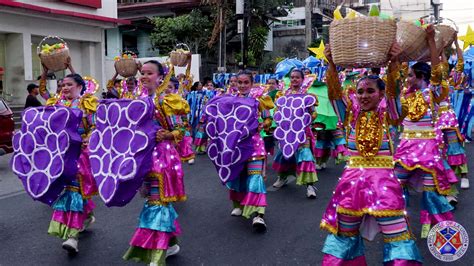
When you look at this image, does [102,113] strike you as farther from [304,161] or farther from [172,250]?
[304,161]

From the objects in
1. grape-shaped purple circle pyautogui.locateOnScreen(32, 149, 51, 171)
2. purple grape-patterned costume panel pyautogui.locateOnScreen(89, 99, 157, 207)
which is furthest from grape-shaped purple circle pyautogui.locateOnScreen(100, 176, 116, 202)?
grape-shaped purple circle pyautogui.locateOnScreen(32, 149, 51, 171)

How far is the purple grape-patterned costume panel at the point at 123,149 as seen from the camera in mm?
4000

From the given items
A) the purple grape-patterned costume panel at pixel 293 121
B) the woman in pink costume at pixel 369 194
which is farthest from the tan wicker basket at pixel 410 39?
the purple grape-patterned costume panel at pixel 293 121

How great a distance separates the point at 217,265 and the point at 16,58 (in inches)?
622

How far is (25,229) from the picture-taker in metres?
5.75

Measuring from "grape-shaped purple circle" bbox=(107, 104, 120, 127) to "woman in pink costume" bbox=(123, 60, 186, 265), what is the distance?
0.31m

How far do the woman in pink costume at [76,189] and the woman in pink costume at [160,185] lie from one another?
891mm

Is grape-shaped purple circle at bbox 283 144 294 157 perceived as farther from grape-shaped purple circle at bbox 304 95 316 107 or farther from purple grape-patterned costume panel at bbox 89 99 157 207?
purple grape-patterned costume panel at bbox 89 99 157 207

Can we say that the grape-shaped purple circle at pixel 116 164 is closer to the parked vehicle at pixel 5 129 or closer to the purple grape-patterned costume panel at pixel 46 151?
the purple grape-patterned costume panel at pixel 46 151

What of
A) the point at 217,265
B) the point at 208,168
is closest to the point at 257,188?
the point at 217,265

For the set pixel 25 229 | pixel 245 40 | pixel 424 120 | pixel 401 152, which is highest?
pixel 245 40

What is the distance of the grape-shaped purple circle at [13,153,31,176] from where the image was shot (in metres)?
4.52

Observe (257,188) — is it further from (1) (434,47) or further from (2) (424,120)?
(1) (434,47)
